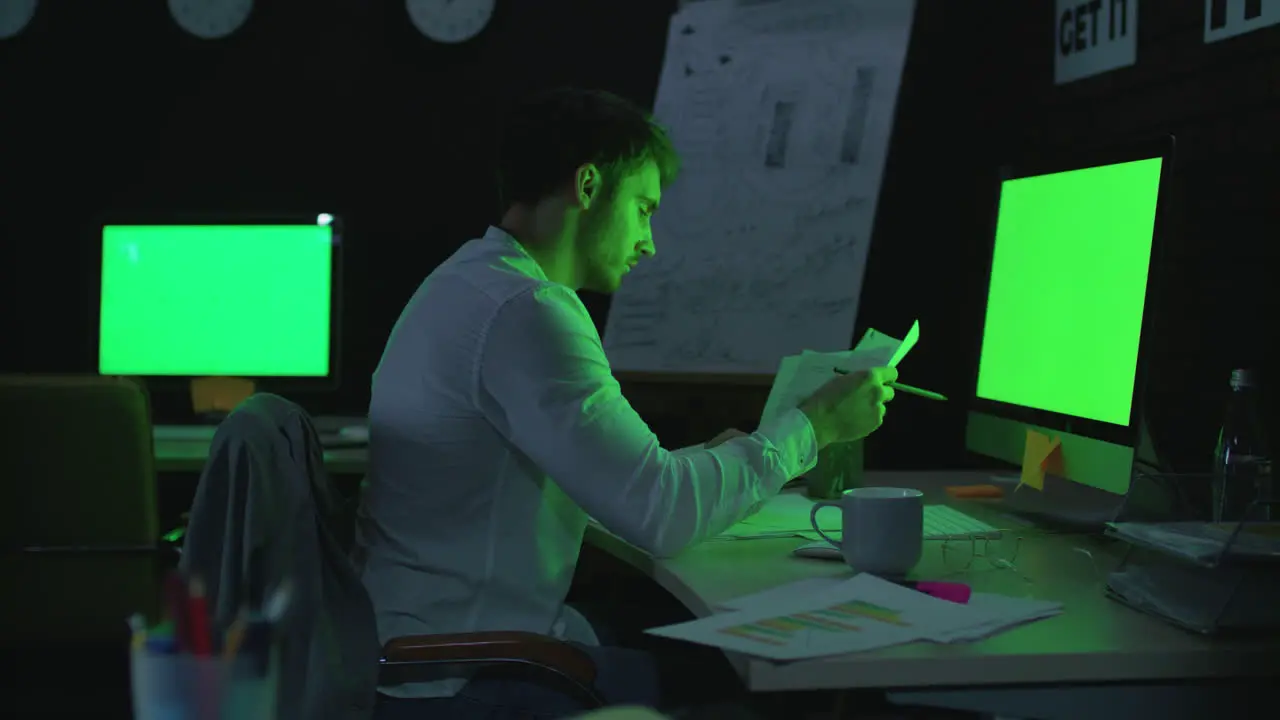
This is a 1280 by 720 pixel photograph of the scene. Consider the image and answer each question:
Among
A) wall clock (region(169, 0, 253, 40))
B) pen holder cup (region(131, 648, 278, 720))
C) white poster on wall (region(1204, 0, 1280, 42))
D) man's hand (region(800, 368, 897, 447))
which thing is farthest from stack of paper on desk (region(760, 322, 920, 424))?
wall clock (region(169, 0, 253, 40))

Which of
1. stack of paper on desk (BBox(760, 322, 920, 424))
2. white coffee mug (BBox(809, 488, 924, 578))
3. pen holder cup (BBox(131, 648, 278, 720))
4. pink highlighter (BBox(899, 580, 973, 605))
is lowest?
pink highlighter (BBox(899, 580, 973, 605))

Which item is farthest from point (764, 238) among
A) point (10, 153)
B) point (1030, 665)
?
point (1030, 665)

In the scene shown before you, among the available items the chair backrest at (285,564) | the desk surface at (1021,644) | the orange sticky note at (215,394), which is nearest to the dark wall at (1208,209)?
the desk surface at (1021,644)

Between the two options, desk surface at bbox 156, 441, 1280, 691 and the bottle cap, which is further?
the bottle cap

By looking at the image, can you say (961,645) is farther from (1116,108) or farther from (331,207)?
(331,207)

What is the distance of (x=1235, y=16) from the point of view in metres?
2.07

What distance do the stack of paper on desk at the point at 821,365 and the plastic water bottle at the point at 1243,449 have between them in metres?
0.43

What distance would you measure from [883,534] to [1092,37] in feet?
4.91

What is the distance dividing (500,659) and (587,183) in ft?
2.14

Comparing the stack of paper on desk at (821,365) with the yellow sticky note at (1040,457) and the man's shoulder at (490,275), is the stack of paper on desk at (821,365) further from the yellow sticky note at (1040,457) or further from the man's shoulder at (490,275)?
the man's shoulder at (490,275)

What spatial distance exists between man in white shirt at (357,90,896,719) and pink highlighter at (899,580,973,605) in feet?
0.97

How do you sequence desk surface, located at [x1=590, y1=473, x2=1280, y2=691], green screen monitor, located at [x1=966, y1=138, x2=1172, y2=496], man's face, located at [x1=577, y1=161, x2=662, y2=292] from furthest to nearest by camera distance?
man's face, located at [x1=577, y1=161, x2=662, y2=292] < green screen monitor, located at [x1=966, y1=138, x2=1172, y2=496] < desk surface, located at [x1=590, y1=473, x2=1280, y2=691]

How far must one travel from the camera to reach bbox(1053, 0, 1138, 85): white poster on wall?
8.01 ft

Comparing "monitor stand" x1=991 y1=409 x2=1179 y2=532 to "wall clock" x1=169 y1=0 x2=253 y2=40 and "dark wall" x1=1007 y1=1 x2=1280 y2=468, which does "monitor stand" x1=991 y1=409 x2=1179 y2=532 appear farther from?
"wall clock" x1=169 y1=0 x2=253 y2=40
